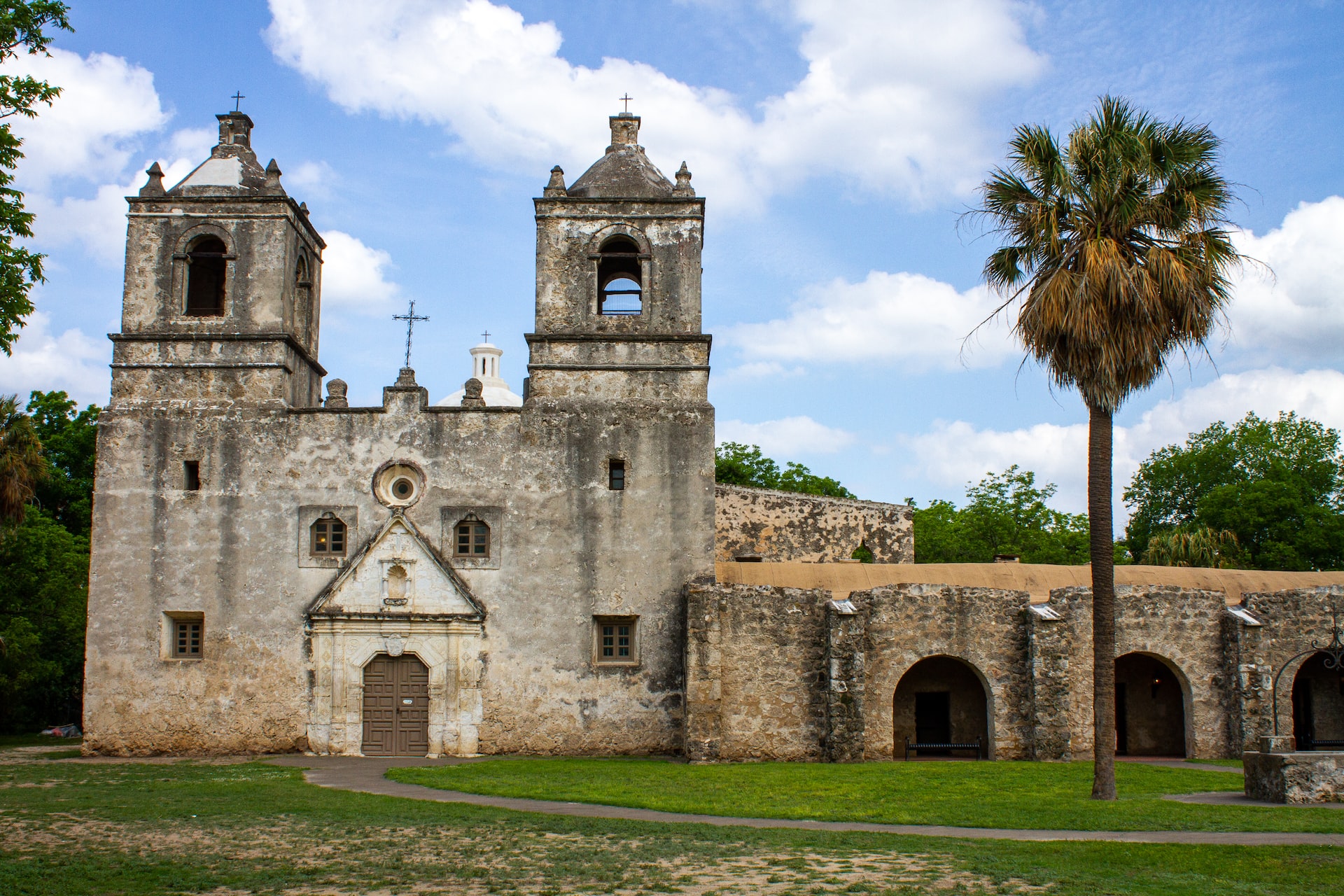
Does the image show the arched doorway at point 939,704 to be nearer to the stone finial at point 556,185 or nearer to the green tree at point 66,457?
the stone finial at point 556,185

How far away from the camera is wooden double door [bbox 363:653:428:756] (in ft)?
75.0

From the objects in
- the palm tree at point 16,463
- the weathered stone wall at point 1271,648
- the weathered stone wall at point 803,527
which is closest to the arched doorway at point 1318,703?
the weathered stone wall at point 1271,648

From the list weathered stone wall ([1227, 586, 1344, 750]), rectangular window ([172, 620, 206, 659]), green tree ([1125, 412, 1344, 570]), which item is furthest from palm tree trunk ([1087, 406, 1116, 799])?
green tree ([1125, 412, 1344, 570])

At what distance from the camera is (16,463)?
25.8 metres

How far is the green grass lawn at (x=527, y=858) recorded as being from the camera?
10.1 metres

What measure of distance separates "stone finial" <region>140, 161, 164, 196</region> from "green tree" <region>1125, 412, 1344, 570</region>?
114 feet

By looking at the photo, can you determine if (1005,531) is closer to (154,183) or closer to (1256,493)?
(1256,493)

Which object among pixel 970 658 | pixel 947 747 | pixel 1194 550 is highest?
pixel 1194 550

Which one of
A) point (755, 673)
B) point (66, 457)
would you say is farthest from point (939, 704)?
point (66, 457)

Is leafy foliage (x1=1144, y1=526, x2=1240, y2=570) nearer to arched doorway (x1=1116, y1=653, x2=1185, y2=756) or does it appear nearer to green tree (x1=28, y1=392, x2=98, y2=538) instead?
arched doorway (x1=1116, y1=653, x2=1185, y2=756)

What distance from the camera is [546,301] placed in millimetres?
24625

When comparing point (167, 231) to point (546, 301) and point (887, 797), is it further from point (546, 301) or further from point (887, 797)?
point (887, 797)

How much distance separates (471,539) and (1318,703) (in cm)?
1813

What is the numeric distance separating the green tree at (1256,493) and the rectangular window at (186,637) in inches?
1308
